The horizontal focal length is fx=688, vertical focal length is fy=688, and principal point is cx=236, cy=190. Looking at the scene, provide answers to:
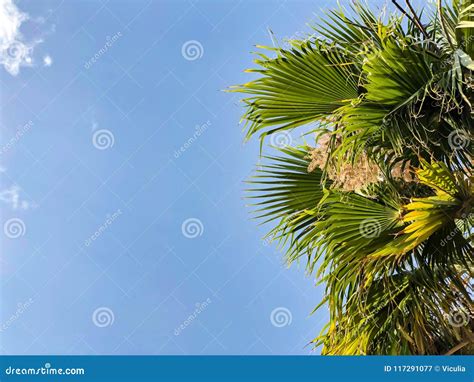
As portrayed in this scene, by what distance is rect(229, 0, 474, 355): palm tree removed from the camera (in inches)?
166

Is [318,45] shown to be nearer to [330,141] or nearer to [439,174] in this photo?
[330,141]

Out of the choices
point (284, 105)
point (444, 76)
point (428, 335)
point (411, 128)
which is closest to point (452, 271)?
point (428, 335)

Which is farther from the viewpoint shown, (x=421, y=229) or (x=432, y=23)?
(x=432, y=23)

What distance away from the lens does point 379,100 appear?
4.25 meters

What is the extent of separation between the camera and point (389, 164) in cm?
455

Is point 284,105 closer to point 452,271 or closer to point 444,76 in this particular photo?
point 444,76

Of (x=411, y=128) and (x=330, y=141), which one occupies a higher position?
(x=411, y=128)

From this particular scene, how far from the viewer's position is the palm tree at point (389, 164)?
421cm

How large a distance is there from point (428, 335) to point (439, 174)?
107cm
